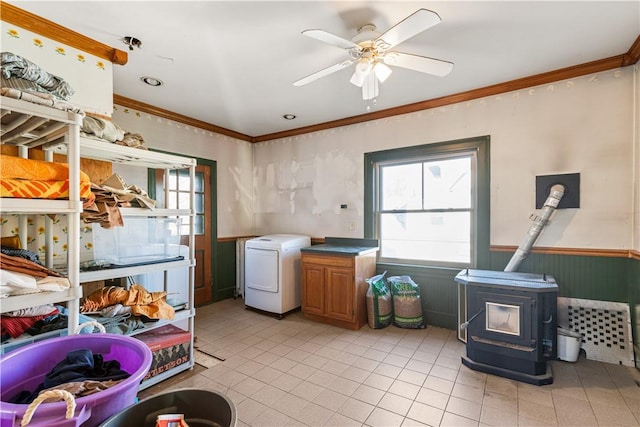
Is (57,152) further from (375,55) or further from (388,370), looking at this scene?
(388,370)

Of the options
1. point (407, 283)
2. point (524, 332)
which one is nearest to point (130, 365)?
point (524, 332)

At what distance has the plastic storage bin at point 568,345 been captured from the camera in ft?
8.16

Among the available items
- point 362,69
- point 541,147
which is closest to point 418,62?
point 362,69

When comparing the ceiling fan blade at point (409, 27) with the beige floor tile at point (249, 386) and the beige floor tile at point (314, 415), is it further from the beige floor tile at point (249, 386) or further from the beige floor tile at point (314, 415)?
the beige floor tile at point (249, 386)

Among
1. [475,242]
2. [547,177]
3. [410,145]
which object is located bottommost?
[475,242]

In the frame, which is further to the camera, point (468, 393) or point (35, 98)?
point (468, 393)

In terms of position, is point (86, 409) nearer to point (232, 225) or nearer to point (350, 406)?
point (350, 406)

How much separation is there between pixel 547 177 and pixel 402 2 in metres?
2.11

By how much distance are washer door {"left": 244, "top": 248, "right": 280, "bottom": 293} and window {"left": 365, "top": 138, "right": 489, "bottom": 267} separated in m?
1.28

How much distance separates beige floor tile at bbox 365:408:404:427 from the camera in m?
1.79

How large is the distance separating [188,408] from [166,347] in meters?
1.56

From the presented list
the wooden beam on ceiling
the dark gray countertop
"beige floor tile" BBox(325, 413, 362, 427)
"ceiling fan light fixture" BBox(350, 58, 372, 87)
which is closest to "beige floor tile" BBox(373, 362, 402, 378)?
"beige floor tile" BBox(325, 413, 362, 427)

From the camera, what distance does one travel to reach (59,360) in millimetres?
1111

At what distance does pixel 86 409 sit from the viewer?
2.65 ft
